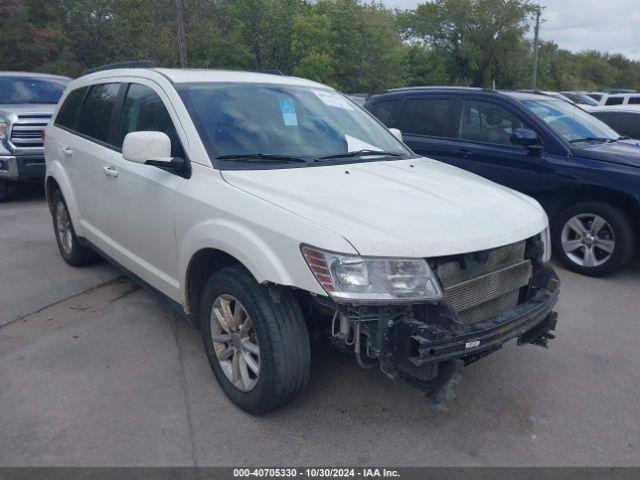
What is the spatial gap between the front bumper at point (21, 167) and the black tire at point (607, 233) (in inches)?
275

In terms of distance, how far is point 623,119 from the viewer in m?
9.15

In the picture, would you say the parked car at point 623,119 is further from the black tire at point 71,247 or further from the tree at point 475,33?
the tree at point 475,33

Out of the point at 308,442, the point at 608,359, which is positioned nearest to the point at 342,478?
the point at 308,442

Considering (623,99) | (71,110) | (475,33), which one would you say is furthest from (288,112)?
(475,33)

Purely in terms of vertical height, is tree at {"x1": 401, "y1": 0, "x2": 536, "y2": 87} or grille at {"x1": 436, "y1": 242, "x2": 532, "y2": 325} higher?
tree at {"x1": 401, "y1": 0, "x2": 536, "y2": 87}

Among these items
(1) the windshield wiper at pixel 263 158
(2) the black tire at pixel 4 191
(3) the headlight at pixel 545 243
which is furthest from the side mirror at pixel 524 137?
(2) the black tire at pixel 4 191

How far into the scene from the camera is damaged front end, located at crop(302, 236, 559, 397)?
2.66 metres

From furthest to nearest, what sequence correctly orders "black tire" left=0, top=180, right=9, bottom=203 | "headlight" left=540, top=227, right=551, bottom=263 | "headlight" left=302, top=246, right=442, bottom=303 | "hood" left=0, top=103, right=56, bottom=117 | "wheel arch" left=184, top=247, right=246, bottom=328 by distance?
"black tire" left=0, top=180, right=9, bottom=203
"hood" left=0, top=103, right=56, bottom=117
"headlight" left=540, top=227, right=551, bottom=263
"wheel arch" left=184, top=247, right=246, bottom=328
"headlight" left=302, top=246, right=442, bottom=303

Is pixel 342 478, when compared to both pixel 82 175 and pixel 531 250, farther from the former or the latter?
pixel 82 175

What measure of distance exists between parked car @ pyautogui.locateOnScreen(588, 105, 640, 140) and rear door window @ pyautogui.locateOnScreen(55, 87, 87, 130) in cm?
763

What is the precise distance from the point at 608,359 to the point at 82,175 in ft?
13.6

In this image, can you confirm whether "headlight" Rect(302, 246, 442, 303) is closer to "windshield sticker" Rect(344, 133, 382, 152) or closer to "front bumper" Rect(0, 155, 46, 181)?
"windshield sticker" Rect(344, 133, 382, 152)

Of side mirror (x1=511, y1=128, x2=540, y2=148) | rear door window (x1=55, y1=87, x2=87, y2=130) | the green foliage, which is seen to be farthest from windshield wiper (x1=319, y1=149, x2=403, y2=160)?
the green foliage

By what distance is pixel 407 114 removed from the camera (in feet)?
23.3
